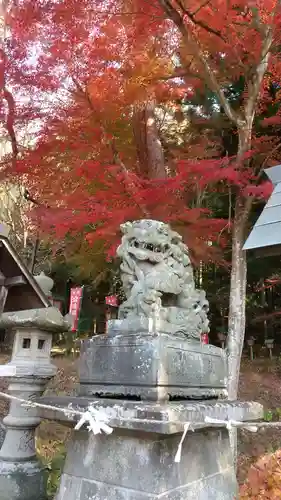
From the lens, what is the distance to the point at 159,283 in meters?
3.68

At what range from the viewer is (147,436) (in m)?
3.05

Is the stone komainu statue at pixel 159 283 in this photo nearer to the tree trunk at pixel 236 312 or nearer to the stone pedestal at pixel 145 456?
the stone pedestal at pixel 145 456

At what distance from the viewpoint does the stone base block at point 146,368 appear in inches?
128

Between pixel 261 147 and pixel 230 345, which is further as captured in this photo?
pixel 261 147

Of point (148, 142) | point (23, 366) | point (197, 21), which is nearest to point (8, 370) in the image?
point (23, 366)

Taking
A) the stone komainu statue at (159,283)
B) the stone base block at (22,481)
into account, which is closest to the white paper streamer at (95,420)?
the stone komainu statue at (159,283)

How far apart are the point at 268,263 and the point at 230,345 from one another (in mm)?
5201

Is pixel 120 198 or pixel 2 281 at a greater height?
pixel 120 198

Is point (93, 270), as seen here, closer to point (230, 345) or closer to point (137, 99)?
point (137, 99)

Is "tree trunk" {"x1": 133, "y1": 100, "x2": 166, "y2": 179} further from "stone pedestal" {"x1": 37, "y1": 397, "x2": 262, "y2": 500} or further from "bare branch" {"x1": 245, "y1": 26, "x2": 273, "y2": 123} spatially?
"stone pedestal" {"x1": 37, "y1": 397, "x2": 262, "y2": 500}

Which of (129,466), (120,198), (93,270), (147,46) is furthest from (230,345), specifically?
(93,270)

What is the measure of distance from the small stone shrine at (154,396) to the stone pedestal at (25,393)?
4.11 ft

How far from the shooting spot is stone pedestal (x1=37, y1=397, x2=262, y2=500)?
294 centimetres

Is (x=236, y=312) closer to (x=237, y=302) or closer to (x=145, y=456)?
(x=237, y=302)
